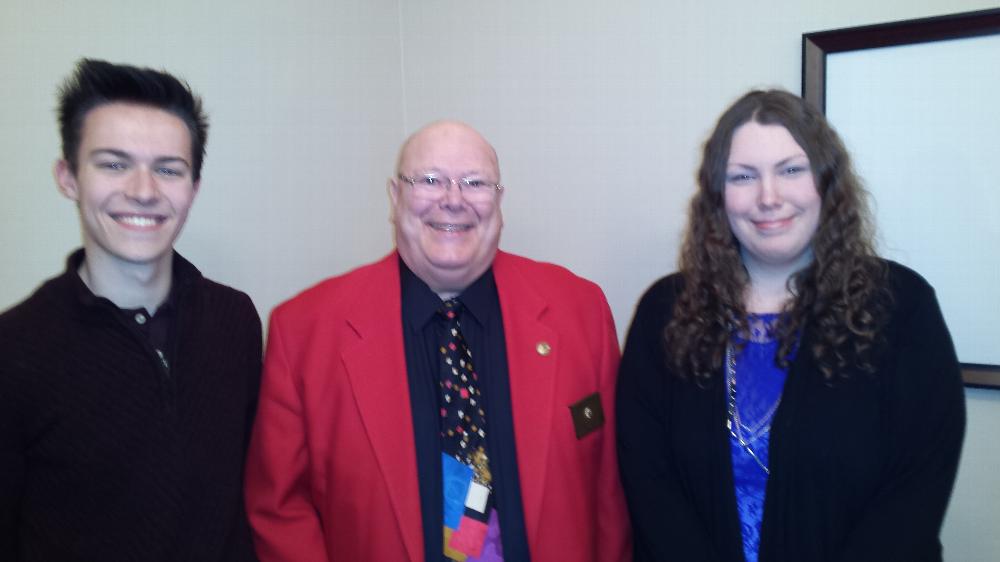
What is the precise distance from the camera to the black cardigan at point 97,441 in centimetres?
119

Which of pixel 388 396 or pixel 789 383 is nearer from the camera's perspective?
pixel 789 383

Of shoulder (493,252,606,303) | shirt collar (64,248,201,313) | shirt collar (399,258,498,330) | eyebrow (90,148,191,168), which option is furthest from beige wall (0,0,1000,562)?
shirt collar (399,258,498,330)

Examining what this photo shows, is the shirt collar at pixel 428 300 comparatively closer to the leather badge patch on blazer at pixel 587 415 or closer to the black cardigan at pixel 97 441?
the leather badge patch on blazer at pixel 587 415

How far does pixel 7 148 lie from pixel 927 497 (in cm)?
202

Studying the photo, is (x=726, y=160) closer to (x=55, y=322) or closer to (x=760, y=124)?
(x=760, y=124)

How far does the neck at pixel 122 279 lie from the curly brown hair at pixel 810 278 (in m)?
1.13

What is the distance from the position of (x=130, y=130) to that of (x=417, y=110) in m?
1.51

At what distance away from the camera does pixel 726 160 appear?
1471 mm

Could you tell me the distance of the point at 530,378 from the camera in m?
1.60

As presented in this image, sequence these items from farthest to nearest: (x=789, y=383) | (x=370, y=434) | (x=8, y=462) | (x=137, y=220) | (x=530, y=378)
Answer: (x=530, y=378)
(x=370, y=434)
(x=789, y=383)
(x=137, y=220)
(x=8, y=462)

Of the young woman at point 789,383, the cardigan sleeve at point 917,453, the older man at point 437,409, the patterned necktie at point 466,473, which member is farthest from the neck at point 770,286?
the patterned necktie at point 466,473

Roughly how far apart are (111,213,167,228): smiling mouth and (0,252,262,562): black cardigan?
15 cm

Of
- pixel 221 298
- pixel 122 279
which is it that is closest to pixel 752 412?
pixel 221 298

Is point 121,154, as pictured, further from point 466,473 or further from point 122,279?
point 466,473
